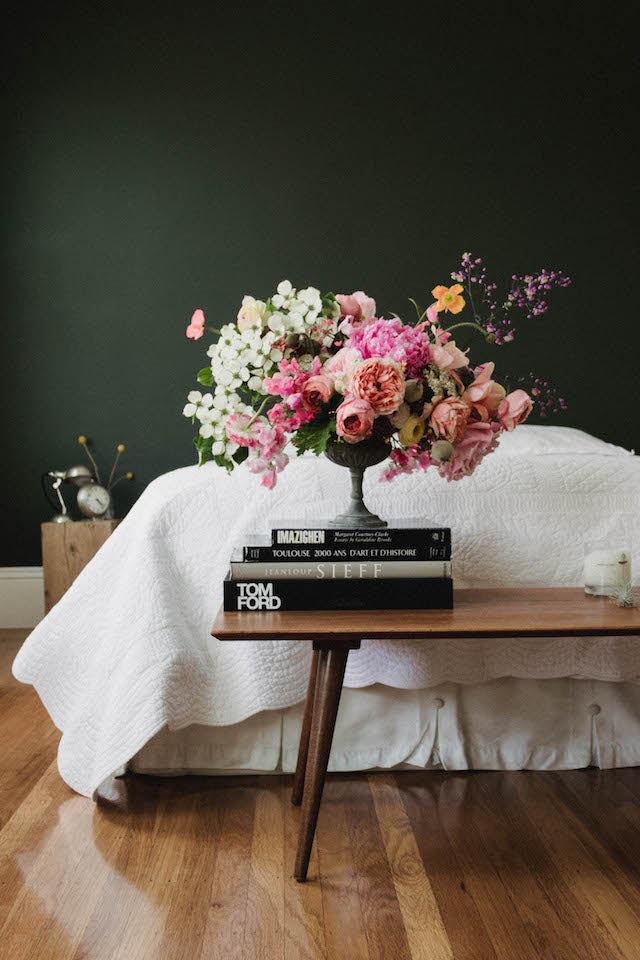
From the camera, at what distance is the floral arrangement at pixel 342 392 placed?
1.50m

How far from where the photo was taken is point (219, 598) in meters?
1.90

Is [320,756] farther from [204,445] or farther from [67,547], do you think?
[67,547]

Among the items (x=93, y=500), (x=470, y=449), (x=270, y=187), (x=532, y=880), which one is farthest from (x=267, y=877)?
(x=270, y=187)

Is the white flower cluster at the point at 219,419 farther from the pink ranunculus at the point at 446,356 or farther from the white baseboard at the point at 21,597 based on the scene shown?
the white baseboard at the point at 21,597

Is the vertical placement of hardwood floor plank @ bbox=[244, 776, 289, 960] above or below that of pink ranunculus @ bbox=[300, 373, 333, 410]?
below

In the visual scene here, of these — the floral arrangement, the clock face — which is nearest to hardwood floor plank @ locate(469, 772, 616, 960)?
the floral arrangement

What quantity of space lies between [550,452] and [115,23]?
295 centimetres

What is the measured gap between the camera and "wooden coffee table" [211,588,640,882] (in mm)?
1358

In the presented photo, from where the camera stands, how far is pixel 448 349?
1.58 m

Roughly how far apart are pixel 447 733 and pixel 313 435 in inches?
32.3

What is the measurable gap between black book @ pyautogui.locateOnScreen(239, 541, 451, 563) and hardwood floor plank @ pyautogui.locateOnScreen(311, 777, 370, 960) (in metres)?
0.56

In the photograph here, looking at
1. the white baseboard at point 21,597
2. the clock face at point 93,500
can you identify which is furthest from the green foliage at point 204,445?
the white baseboard at point 21,597

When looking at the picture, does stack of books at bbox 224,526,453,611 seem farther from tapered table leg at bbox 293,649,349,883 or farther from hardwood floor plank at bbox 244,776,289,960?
hardwood floor plank at bbox 244,776,289,960

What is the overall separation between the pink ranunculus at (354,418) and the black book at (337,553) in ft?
0.65
